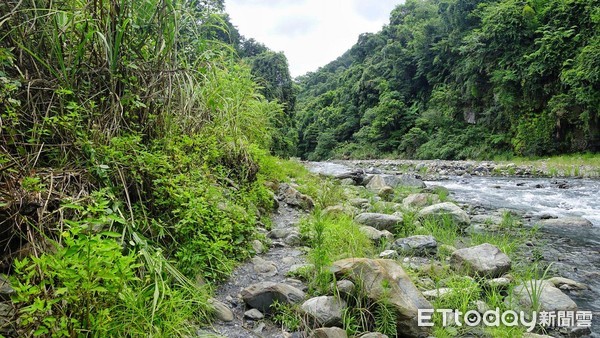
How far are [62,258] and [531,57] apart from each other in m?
22.4

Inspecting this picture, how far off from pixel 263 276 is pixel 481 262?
6.39 feet

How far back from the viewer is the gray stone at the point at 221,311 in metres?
1.97

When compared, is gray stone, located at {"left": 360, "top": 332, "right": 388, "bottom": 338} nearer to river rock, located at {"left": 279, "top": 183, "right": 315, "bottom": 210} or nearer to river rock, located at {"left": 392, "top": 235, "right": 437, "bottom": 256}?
river rock, located at {"left": 392, "top": 235, "right": 437, "bottom": 256}

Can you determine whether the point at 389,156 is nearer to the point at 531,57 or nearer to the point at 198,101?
the point at 531,57

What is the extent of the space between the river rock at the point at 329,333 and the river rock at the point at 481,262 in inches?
63.7

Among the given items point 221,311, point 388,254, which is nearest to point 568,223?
point 388,254

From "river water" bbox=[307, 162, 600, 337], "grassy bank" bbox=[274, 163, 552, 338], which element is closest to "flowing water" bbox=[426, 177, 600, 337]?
"river water" bbox=[307, 162, 600, 337]

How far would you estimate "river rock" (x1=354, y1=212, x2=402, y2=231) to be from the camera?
4.31 m

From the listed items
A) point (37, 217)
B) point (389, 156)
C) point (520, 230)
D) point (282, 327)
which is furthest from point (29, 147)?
point (389, 156)

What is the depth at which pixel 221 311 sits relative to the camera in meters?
1.98

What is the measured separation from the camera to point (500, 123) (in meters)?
22.7

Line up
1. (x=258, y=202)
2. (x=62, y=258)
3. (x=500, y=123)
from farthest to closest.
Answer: (x=500, y=123) < (x=258, y=202) < (x=62, y=258)

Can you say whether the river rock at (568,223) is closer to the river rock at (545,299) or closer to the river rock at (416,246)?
the river rock at (416,246)

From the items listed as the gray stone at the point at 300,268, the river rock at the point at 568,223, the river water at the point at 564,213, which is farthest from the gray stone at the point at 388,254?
the river rock at the point at 568,223
